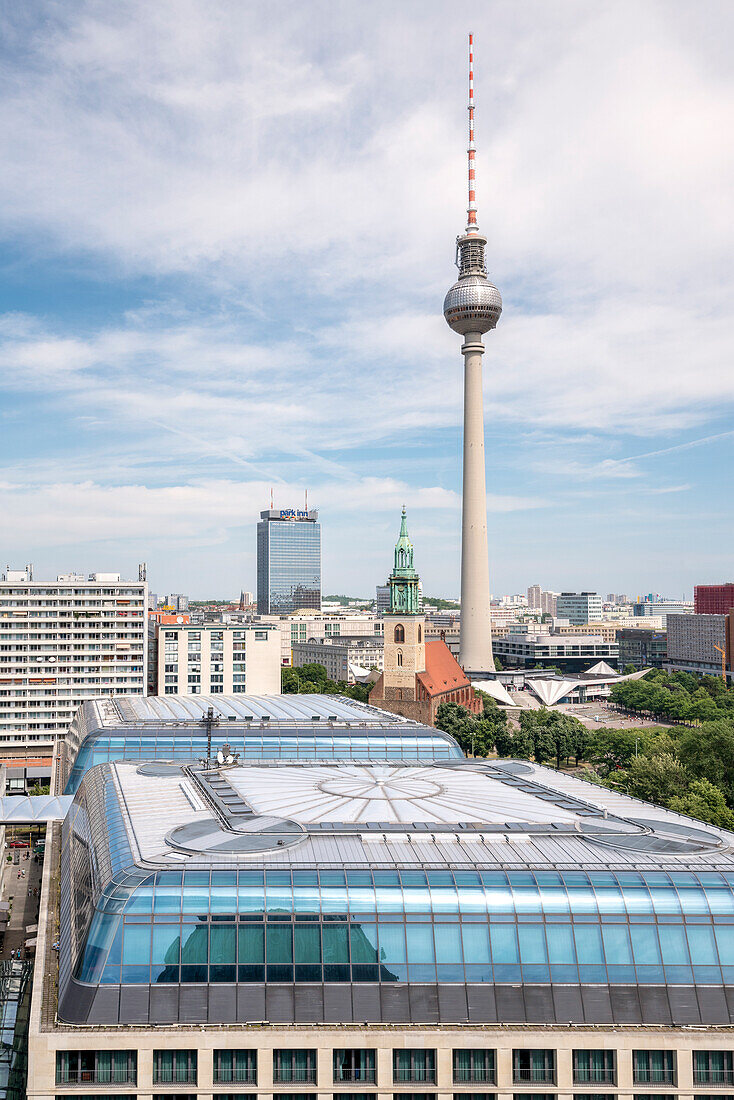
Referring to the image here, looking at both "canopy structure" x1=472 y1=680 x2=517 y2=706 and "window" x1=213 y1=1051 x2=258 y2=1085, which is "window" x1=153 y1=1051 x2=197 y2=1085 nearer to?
"window" x1=213 y1=1051 x2=258 y2=1085

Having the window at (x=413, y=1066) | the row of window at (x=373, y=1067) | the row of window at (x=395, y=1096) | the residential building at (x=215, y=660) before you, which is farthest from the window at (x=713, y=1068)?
the residential building at (x=215, y=660)

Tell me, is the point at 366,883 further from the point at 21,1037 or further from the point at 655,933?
the point at 21,1037

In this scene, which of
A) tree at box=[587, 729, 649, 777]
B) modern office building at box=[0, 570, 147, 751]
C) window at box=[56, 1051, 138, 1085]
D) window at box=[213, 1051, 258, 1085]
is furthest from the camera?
modern office building at box=[0, 570, 147, 751]

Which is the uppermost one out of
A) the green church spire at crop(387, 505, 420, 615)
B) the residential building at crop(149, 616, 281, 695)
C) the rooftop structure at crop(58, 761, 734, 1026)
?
the green church spire at crop(387, 505, 420, 615)

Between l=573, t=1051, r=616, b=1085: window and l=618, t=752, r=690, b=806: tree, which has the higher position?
l=618, t=752, r=690, b=806: tree

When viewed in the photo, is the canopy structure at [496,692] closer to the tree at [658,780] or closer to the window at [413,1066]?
the tree at [658,780]

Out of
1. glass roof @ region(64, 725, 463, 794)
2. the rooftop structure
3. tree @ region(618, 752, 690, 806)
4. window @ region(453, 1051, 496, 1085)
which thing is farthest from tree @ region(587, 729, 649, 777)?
window @ region(453, 1051, 496, 1085)
